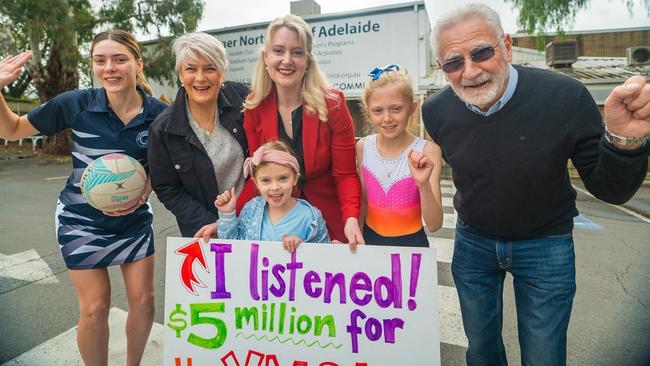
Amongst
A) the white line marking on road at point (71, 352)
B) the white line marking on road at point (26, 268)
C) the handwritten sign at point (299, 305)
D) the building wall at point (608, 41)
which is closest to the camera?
the handwritten sign at point (299, 305)

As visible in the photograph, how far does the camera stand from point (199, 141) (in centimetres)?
215

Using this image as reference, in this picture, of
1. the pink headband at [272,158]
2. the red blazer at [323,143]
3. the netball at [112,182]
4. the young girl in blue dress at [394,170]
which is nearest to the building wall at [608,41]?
the young girl in blue dress at [394,170]

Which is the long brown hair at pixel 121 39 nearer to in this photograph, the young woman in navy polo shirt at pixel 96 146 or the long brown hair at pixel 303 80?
the young woman in navy polo shirt at pixel 96 146

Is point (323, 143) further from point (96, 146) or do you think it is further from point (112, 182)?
point (96, 146)

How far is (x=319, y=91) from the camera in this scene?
2.15m

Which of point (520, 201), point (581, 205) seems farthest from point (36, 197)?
point (581, 205)

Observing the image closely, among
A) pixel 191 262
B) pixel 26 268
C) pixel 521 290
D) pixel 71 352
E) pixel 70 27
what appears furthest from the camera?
pixel 70 27

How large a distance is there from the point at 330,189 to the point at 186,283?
2.86 feet

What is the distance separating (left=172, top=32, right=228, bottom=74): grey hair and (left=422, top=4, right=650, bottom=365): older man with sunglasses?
1.09 meters

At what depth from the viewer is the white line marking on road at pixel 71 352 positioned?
269 centimetres

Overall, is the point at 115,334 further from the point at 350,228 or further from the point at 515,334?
the point at 515,334

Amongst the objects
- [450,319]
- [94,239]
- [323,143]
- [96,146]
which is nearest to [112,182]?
[96,146]

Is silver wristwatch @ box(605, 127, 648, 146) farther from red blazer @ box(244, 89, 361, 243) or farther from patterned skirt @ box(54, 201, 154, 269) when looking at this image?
patterned skirt @ box(54, 201, 154, 269)

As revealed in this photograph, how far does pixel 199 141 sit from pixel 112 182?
470mm
